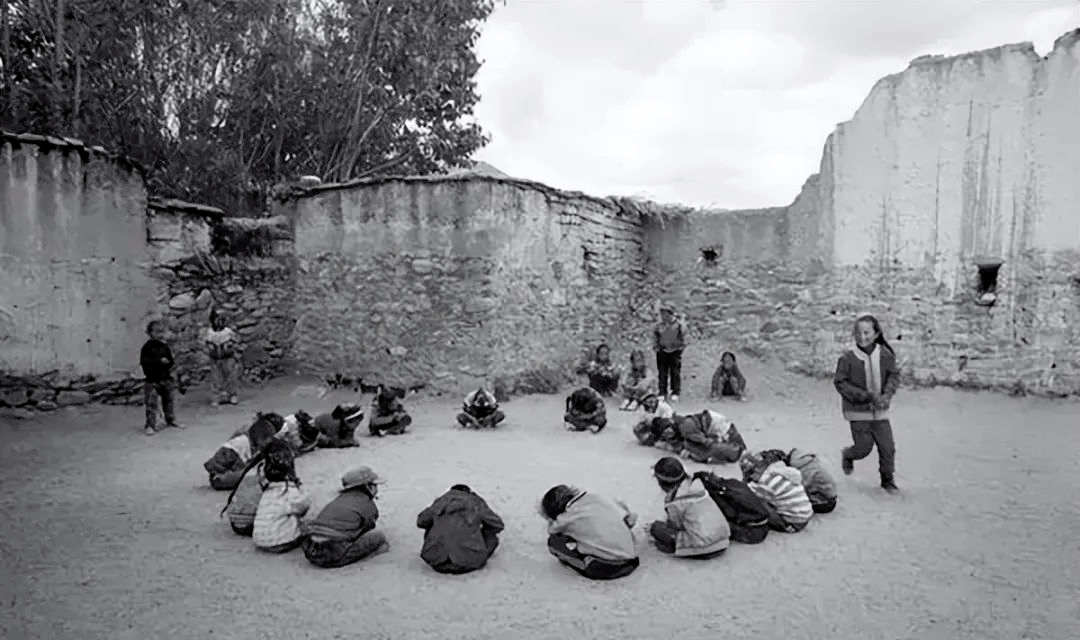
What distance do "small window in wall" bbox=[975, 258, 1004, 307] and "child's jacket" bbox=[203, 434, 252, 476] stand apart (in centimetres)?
814

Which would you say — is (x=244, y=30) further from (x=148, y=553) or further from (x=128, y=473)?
(x=148, y=553)

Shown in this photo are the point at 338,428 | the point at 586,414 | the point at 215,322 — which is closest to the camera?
the point at 338,428

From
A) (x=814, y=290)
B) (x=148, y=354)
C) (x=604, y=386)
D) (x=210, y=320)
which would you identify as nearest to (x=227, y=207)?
(x=210, y=320)

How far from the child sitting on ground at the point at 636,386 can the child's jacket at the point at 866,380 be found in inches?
138

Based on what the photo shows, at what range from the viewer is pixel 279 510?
12.9 feet

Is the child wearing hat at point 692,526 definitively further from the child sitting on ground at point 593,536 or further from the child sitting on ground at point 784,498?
the child sitting on ground at point 784,498

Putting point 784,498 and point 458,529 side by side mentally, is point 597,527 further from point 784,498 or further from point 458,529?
point 784,498

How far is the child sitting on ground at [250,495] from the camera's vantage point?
4.05m

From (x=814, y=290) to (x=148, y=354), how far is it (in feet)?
26.6

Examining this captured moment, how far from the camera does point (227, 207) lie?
12.6 meters

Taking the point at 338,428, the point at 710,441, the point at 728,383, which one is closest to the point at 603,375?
the point at 728,383

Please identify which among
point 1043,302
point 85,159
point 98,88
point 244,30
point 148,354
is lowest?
point 148,354

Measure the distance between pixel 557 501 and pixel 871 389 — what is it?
2.52 metres

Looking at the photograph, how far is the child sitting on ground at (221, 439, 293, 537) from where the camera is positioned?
13.3 ft
